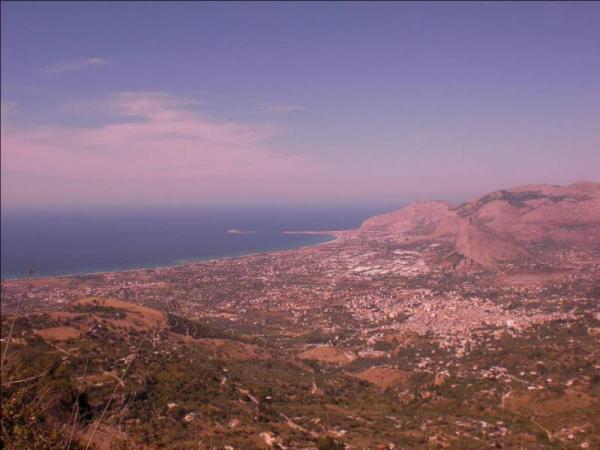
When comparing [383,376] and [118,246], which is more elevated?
[118,246]

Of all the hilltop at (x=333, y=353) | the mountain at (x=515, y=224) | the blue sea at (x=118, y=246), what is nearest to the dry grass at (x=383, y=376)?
the hilltop at (x=333, y=353)

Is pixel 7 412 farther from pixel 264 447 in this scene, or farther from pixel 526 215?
pixel 526 215

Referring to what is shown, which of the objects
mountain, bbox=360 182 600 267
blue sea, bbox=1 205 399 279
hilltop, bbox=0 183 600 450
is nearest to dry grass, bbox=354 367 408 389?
hilltop, bbox=0 183 600 450

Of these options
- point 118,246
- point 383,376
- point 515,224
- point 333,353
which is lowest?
point 333,353

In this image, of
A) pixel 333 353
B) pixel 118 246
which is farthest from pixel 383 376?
pixel 118 246

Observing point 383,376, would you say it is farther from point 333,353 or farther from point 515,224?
point 515,224

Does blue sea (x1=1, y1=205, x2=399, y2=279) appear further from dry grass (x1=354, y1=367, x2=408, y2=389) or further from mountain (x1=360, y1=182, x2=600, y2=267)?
dry grass (x1=354, y1=367, x2=408, y2=389)

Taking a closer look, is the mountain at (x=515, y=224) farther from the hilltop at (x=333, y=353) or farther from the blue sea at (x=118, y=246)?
the blue sea at (x=118, y=246)

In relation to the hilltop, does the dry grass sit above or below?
below
